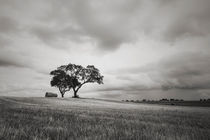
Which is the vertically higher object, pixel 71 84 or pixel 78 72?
pixel 78 72

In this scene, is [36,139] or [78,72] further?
[78,72]

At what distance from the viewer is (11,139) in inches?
114

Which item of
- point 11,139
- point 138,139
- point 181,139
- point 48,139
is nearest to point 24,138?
point 11,139

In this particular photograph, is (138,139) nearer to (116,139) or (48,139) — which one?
(116,139)

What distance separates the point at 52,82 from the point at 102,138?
71312mm

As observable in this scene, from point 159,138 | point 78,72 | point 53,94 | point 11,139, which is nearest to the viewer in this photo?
point 11,139

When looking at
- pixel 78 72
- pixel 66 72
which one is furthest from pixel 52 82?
pixel 78 72

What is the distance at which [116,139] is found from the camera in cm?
343

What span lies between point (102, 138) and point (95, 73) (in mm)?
64026

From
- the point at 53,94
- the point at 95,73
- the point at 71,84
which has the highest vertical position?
the point at 95,73

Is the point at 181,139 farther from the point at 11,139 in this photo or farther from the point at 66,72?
the point at 66,72

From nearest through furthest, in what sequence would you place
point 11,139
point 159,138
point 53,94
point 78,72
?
point 11,139 → point 159,138 → point 53,94 → point 78,72

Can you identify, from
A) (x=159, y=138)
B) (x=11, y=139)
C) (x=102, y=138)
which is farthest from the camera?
(x=159, y=138)

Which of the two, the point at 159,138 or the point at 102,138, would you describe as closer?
the point at 102,138
